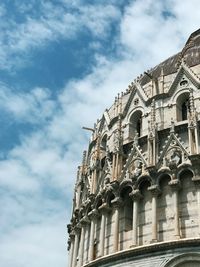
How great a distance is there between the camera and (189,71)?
25.9 m

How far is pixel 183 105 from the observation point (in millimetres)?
25688

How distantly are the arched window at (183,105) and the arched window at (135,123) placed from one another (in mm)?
2477

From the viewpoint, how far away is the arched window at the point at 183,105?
25.3m

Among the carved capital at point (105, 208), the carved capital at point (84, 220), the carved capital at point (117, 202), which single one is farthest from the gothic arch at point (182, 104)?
the carved capital at point (84, 220)

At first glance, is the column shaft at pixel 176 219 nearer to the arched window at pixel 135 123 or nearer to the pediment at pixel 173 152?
the pediment at pixel 173 152

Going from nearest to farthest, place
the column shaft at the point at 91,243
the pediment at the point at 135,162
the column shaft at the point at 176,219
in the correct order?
the column shaft at the point at 176,219, the pediment at the point at 135,162, the column shaft at the point at 91,243

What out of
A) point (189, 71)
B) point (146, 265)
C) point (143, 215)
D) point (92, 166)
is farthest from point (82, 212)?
point (189, 71)

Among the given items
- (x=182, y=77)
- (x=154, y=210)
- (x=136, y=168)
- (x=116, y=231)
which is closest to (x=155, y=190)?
(x=154, y=210)

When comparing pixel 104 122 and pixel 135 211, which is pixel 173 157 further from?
pixel 104 122

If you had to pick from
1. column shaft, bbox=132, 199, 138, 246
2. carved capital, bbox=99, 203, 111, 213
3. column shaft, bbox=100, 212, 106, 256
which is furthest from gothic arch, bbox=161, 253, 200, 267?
carved capital, bbox=99, 203, 111, 213

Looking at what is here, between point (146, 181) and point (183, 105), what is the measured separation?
5189 mm

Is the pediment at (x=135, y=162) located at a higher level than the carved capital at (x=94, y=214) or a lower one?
higher

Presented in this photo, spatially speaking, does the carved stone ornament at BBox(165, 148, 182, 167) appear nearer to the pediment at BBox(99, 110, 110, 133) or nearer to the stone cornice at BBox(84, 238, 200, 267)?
the stone cornice at BBox(84, 238, 200, 267)

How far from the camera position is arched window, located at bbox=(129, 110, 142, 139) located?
2677cm
